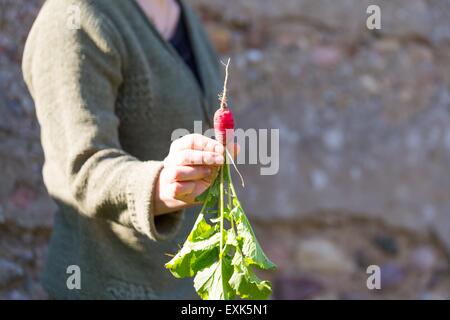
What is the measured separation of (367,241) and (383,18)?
0.70 m

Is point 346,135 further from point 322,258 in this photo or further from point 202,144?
point 202,144

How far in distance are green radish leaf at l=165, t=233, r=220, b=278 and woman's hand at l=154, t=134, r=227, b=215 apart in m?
0.09

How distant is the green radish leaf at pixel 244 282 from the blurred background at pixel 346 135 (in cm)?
134

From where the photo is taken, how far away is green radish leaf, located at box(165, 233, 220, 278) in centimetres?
123

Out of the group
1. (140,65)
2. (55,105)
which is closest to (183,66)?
(140,65)

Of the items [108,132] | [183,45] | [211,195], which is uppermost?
[183,45]

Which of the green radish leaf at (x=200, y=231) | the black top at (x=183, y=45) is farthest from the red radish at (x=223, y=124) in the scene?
the black top at (x=183, y=45)

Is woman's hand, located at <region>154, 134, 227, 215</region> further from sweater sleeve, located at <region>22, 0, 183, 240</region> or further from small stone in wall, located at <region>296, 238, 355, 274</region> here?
small stone in wall, located at <region>296, 238, 355, 274</region>

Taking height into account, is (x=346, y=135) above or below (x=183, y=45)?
above

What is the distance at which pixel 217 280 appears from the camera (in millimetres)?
1212

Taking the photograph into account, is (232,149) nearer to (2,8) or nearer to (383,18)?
(2,8)

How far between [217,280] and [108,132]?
0.34 metres

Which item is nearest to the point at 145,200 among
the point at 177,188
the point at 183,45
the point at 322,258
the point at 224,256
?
the point at 177,188

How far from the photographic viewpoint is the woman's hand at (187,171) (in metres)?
1.21
